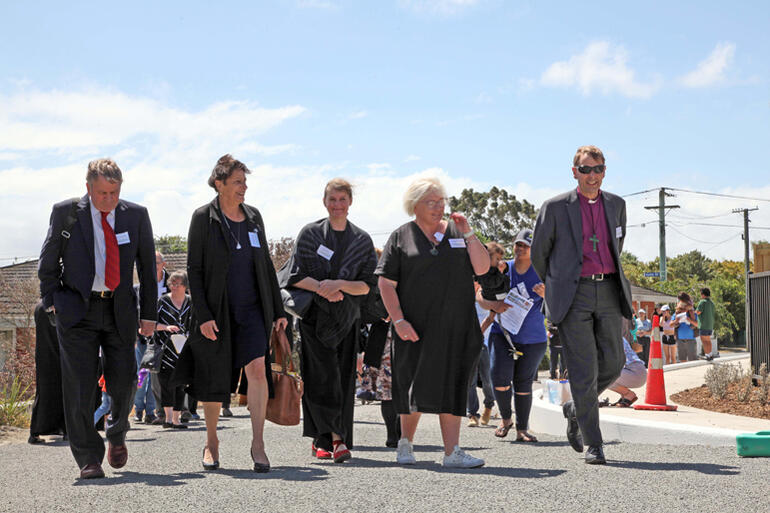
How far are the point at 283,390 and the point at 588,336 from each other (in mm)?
2228

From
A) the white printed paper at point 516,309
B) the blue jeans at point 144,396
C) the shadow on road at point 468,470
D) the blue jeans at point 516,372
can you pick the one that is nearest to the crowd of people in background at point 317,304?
the shadow on road at point 468,470

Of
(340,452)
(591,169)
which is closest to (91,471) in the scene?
(340,452)

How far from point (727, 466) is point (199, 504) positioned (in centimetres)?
340

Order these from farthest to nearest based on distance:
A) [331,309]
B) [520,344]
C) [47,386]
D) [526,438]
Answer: [47,386]
[520,344]
[526,438]
[331,309]

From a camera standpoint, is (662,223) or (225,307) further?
(662,223)

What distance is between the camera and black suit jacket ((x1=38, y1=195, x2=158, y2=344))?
6410 mm


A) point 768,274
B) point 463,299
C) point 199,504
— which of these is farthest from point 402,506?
point 768,274

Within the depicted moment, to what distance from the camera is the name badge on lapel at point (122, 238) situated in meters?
6.59

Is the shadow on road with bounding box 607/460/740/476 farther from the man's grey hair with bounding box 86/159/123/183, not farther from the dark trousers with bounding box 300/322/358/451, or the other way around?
the man's grey hair with bounding box 86/159/123/183

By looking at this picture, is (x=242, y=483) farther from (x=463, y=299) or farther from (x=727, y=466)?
(x=727, y=466)

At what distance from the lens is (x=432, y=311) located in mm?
6918

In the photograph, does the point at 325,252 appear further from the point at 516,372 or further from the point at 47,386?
the point at 47,386

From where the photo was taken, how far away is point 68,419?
21.1 ft

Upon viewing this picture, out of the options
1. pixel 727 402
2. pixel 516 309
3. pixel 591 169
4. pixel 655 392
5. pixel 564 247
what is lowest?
pixel 727 402
